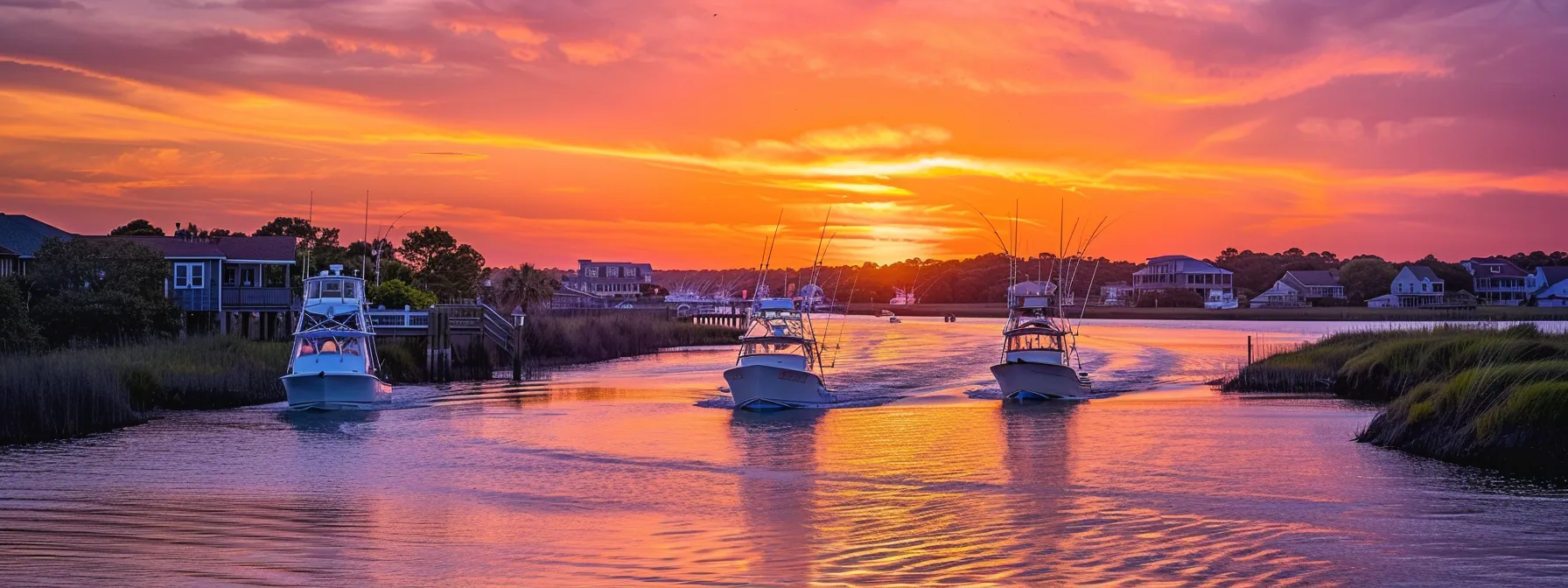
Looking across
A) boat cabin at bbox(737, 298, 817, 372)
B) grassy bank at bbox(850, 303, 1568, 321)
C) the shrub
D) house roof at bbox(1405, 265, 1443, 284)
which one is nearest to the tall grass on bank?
the shrub

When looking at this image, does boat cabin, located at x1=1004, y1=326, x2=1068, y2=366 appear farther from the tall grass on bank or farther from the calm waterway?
the tall grass on bank

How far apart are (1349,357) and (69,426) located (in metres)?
42.1

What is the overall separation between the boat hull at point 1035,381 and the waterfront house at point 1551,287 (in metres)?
125

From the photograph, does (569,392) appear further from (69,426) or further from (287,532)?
(287,532)

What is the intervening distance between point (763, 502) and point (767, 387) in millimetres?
17344

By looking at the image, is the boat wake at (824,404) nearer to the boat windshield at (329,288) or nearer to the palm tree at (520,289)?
the boat windshield at (329,288)

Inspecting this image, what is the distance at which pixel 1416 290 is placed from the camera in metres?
151

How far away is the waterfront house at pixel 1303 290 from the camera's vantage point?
16625 cm

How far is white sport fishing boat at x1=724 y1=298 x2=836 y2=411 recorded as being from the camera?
→ 39.2 m

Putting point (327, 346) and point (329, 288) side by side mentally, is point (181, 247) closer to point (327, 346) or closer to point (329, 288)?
point (329, 288)

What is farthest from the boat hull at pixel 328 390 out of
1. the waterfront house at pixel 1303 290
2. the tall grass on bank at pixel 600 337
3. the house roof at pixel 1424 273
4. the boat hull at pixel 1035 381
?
the waterfront house at pixel 1303 290

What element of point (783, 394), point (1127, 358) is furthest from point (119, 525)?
point (1127, 358)

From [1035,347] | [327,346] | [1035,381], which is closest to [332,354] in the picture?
[327,346]

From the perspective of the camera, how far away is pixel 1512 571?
15414 millimetres
